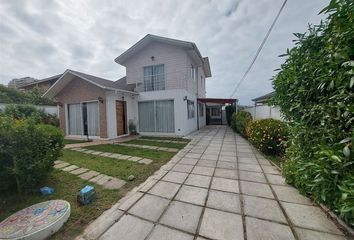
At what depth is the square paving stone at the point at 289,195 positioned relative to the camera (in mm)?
2710

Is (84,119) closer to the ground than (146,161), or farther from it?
farther from it

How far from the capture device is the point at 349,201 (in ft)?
5.78

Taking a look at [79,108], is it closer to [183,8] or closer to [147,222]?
[183,8]

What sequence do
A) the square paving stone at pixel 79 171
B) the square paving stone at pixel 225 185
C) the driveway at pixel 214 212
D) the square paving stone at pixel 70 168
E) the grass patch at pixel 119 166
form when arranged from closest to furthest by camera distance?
the driveway at pixel 214 212 < the square paving stone at pixel 225 185 < the grass patch at pixel 119 166 < the square paving stone at pixel 79 171 < the square paving stone at pixel 70 168

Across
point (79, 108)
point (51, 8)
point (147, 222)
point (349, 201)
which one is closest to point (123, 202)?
point (147, 222)

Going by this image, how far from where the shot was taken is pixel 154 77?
442 inches

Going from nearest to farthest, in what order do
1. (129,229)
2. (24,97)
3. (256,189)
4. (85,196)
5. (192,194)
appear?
(129,229)
(85,196)
(192,194)
(256,189)
(24,97)

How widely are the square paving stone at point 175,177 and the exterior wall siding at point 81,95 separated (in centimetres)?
726

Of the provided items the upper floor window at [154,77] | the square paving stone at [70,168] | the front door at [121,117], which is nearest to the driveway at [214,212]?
the square paving stone at [70,168]

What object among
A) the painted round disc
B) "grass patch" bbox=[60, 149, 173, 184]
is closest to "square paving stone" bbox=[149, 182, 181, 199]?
"grass patch" bbox=[60, 149, 173, 184]

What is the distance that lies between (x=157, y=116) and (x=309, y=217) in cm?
932

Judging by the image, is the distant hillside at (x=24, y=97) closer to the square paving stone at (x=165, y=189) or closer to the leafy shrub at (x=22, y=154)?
the leafy shrub at (x=22, y=154)

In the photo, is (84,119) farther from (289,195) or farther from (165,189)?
(289,195)

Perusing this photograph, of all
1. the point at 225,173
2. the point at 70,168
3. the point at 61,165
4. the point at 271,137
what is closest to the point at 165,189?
the point at 225,173
